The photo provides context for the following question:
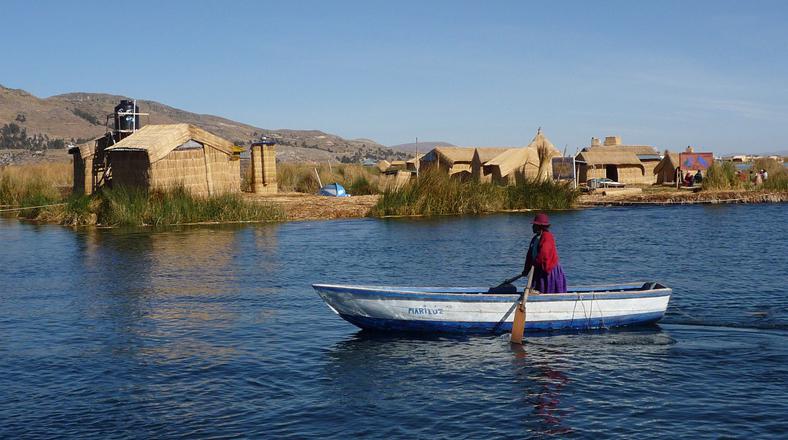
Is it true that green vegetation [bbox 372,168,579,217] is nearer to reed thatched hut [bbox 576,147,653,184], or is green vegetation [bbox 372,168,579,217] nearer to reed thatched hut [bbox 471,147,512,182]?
reed thatched hut [bbox 471,147,512,182]

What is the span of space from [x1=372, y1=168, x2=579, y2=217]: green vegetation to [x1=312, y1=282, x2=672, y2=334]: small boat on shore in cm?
2332

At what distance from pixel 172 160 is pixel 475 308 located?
23.7 m

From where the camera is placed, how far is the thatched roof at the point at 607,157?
5825 centimetres

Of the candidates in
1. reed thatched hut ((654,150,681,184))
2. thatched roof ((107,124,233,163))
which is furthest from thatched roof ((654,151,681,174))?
thatched roof ((107,124,233,163))

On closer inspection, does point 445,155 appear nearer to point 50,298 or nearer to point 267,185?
point 267,185

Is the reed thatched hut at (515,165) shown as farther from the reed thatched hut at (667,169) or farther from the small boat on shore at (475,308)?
the small boat on shore at (475,308)

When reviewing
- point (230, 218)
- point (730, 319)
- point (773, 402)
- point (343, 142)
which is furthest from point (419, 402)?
point (343, 142)

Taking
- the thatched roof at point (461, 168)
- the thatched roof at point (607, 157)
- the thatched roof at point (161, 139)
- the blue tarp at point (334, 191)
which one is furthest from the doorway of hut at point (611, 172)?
the thatched roof at point (161, 139)

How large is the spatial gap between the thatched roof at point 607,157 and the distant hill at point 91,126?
43881mm

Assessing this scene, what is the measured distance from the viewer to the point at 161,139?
34.4 metres

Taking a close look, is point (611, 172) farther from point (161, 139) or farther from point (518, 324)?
point (518, 324)

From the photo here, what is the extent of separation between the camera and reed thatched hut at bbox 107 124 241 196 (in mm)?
34375

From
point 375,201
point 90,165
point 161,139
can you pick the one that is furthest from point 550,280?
point 90,165

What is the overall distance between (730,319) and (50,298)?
13.4 m
